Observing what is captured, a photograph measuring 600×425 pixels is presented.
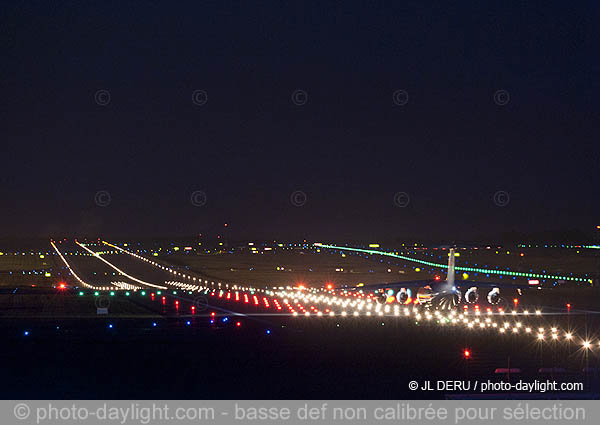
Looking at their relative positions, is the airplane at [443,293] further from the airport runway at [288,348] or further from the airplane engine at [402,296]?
the airport runway at [288,348]

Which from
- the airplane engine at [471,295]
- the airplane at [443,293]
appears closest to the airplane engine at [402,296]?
the airplane at [443,293]

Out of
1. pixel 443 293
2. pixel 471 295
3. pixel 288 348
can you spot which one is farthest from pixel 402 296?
pixel 288 348

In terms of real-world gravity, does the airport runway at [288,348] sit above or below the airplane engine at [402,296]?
below

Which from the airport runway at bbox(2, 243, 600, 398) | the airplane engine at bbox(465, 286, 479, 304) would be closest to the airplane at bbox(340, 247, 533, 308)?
the airplane engine at bbox(465, 286, 479, 304)

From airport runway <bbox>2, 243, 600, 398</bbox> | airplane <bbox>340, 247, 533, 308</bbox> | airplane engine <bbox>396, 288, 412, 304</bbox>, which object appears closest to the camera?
airport runway <bbox>2, 243, 600, 398</bbox>

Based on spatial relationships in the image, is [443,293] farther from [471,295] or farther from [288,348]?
[288,348]

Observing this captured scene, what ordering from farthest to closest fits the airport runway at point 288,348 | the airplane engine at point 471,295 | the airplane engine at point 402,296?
the airplane engine at point 402,296, the airplane engine at point 471,295, the airport runway at point 288,348

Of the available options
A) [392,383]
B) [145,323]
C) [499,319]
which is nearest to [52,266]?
[145,323]

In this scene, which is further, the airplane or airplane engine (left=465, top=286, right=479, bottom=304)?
the airplane

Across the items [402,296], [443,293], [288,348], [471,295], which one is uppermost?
[443,293]

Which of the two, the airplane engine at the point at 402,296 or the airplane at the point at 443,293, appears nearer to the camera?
the airplane at the point at 443,293

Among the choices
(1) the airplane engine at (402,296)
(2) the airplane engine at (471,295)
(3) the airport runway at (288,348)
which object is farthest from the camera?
(1) the airplane engine at (402,296)

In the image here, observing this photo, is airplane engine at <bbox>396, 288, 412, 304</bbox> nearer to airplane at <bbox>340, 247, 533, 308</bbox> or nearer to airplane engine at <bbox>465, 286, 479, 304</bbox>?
airplane at <bbox>340, 247, 533, 308</bbox>

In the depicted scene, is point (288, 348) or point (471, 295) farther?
point (471, 295)
